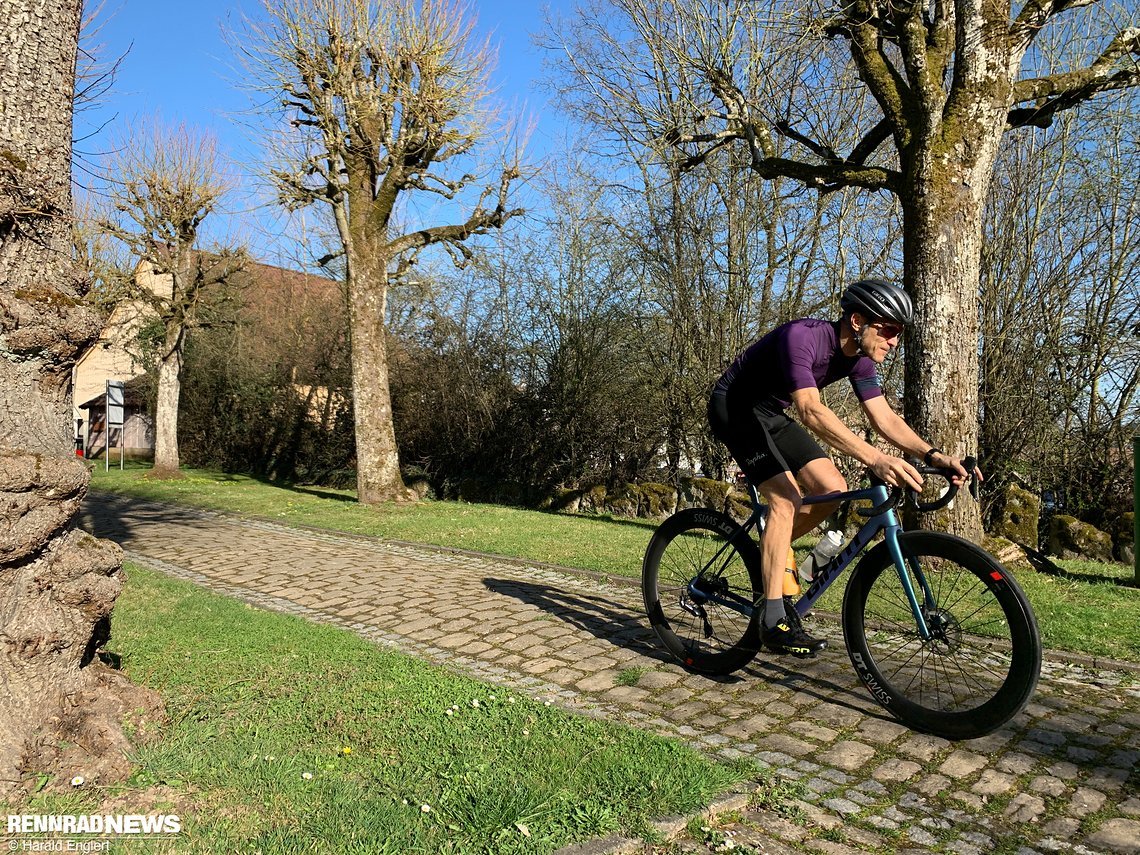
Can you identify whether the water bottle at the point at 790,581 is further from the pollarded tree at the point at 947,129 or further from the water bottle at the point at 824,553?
the pollarded tree at the point at 947,129

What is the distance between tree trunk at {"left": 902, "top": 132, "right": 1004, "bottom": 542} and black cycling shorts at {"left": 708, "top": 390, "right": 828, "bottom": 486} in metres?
3.82

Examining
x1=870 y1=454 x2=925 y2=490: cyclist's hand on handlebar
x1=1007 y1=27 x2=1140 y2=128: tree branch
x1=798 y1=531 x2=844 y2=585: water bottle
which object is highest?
x1=1007 y1=27 x2=1140 y2=128: tree branch

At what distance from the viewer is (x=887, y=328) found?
3.88 m

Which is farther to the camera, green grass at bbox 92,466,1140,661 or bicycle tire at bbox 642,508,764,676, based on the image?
green grass at bbox 92,466,1140,661

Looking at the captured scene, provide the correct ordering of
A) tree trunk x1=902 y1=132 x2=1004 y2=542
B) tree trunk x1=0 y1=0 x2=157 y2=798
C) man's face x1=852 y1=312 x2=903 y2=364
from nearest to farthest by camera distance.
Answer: tree trunk x1=0 y1=0 x2=157 y2=798
man's face x1=852 y1=312 x2=903 y2=364
tree trunk x1=902 y1=132 x2=1004 y2=542

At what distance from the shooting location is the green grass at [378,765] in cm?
268

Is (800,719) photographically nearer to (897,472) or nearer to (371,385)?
(897,472)

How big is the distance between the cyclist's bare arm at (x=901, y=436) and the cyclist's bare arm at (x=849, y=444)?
119mm

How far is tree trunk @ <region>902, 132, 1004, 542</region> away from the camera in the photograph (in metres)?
7.32

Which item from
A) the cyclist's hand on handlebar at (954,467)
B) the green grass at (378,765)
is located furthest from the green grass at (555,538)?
the green grass at (378,765)

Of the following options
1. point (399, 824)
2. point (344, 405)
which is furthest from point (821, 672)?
point (344, 405)

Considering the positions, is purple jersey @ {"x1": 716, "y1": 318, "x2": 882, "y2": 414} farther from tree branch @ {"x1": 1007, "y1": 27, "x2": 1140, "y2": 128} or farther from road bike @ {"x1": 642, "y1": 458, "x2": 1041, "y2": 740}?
tree branch @ {"x1": 1007, "y1": 27, "x2": 1140, "y2": 128}

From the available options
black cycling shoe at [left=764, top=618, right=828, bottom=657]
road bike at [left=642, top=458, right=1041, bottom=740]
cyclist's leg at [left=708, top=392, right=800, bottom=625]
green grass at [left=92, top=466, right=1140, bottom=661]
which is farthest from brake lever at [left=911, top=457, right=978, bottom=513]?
green grass at [left=92, top=466, right=1140, bottom=661]

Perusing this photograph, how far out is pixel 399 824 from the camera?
8.90ft
